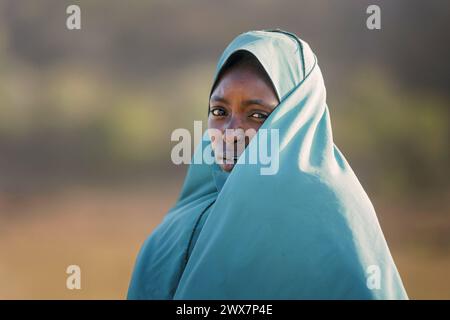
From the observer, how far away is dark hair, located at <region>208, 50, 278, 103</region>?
173 cm

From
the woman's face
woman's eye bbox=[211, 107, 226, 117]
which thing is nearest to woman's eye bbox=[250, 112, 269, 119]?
the woman's face

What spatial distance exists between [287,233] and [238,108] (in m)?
0.40

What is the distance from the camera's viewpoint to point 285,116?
167 centimetres

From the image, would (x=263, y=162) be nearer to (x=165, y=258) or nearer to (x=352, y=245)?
(x=352, y=245)

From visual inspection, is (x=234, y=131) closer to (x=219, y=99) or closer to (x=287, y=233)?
(x=219, y=99)

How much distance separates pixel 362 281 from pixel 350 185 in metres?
0.28

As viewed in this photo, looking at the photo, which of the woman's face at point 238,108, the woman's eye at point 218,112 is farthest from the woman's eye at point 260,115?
the woman's eye at point 218,112

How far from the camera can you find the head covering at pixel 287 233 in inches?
58.1

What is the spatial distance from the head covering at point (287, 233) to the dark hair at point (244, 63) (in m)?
0.02

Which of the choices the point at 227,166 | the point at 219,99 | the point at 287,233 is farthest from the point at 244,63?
the point at 287,233

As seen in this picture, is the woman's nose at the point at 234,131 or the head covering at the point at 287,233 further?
the woman's nose at the point at 234,131

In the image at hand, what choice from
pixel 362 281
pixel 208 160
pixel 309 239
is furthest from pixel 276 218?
pixel 208 160

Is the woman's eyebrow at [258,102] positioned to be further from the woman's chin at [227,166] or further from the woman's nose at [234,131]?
the woman's chin at [227,166]
